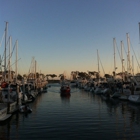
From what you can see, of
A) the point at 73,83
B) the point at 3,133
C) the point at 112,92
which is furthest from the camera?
the point at 73,83

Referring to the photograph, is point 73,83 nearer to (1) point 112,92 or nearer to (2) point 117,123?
(1) point 112,92

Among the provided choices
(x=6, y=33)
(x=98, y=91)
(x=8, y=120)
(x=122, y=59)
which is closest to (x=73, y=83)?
(x=98, y=91)

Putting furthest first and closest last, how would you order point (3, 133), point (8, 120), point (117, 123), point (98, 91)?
point (98, 91), point (8, 120), point (117, 123), point (3, 133)

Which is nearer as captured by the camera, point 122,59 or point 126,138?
point 126,138

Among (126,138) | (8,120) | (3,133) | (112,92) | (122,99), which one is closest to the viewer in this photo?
(126,138)

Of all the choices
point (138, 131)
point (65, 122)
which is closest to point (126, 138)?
point (138, 131)

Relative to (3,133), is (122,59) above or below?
above

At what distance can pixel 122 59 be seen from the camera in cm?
7062

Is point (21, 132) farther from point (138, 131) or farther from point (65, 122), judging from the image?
point (138, 131)

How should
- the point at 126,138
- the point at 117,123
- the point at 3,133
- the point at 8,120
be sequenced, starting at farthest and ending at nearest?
the point at 8,120 < the point at 117,123 < the point at 3,133 < the point at 126,138

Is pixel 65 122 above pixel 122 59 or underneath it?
underneath

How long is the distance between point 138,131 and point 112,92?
45.8 meters

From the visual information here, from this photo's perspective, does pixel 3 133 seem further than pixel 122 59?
No

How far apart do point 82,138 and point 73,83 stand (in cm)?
17575
